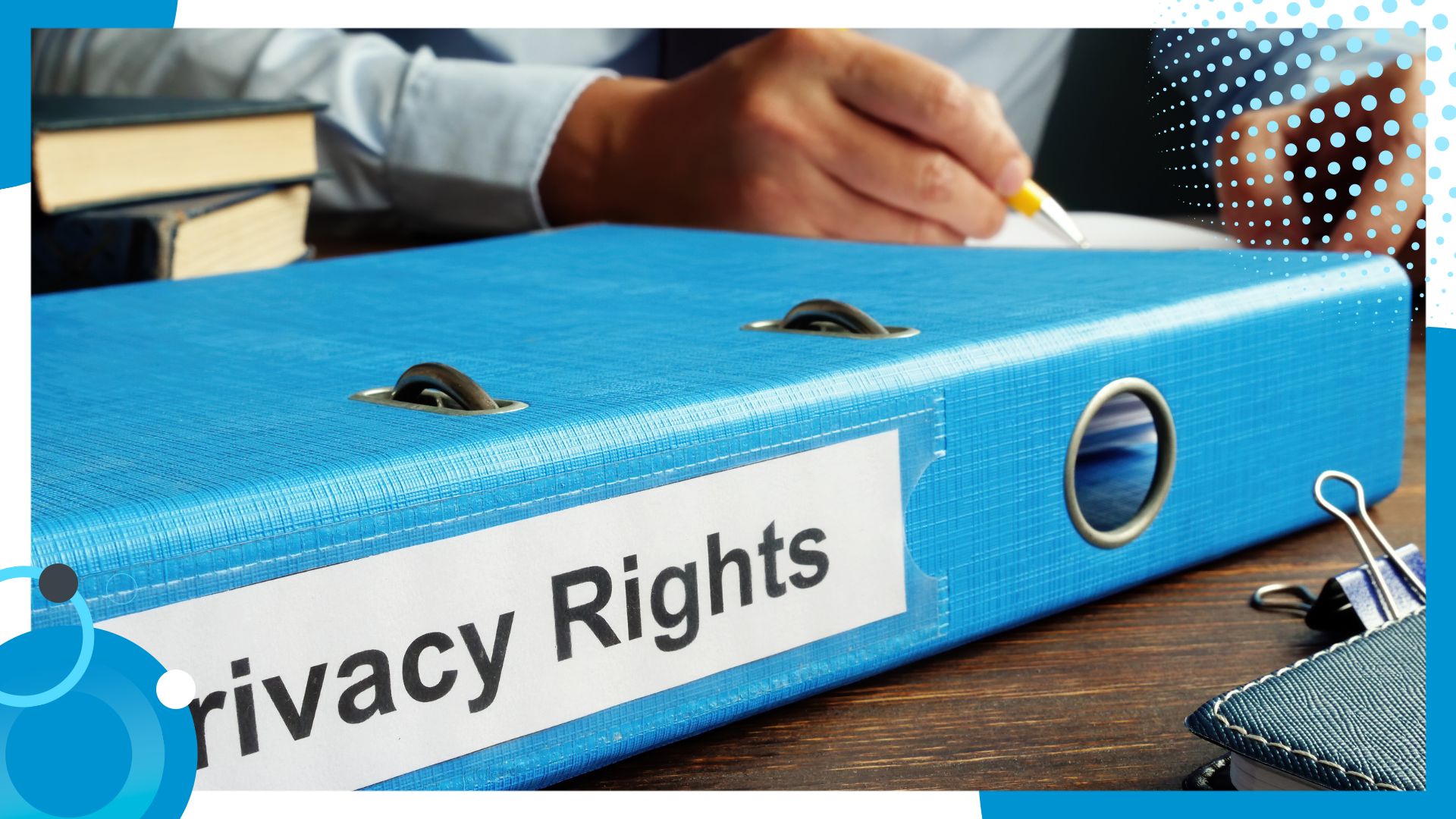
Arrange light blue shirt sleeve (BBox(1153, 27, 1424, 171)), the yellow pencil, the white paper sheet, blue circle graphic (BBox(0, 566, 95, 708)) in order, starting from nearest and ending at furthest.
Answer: blue circle graphic (BBox(0, 566, 95, 708)) < light blue shirt sleeve (BBox(1153, 27, 1424, 171)) < the white paper sheet < the yellow pencil

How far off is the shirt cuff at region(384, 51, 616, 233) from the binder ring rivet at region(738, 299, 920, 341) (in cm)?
67

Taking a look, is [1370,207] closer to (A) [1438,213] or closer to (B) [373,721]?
(A) [1438,213]

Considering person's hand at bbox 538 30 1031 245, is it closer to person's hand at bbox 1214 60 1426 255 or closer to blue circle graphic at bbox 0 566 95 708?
person's hand at bbox 1214 60 1426 255

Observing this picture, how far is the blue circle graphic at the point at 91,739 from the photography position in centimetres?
18

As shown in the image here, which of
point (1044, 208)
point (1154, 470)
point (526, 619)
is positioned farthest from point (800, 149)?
point (526, 619)

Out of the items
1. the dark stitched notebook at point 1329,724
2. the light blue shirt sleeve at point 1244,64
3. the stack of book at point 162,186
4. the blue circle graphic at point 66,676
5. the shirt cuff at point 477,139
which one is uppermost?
the light blue shirt sleeve at point 1244,64

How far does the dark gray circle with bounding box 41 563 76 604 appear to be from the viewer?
198mm

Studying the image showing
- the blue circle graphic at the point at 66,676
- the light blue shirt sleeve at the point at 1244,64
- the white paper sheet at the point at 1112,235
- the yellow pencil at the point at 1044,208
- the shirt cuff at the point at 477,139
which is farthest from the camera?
the shirt cuff at the point at 477,139

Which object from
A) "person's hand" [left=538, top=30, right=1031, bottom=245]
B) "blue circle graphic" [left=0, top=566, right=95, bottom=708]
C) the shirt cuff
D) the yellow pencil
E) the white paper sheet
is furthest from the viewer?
the shirt cuff

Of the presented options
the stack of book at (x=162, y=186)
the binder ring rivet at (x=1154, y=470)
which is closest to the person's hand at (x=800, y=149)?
the stack of book at (x=162, y=186)

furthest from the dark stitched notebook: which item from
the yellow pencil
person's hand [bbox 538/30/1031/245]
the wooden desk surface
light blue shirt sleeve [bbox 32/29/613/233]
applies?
light blue shirt sleeve [bbox 32/29/613/233]

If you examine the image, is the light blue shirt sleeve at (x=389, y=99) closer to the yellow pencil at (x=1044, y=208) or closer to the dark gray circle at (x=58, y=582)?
the yellow pencil at (x=1044, y=208)

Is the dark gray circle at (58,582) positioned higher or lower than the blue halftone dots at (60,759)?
higher

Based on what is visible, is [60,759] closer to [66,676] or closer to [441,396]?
[66,676]
